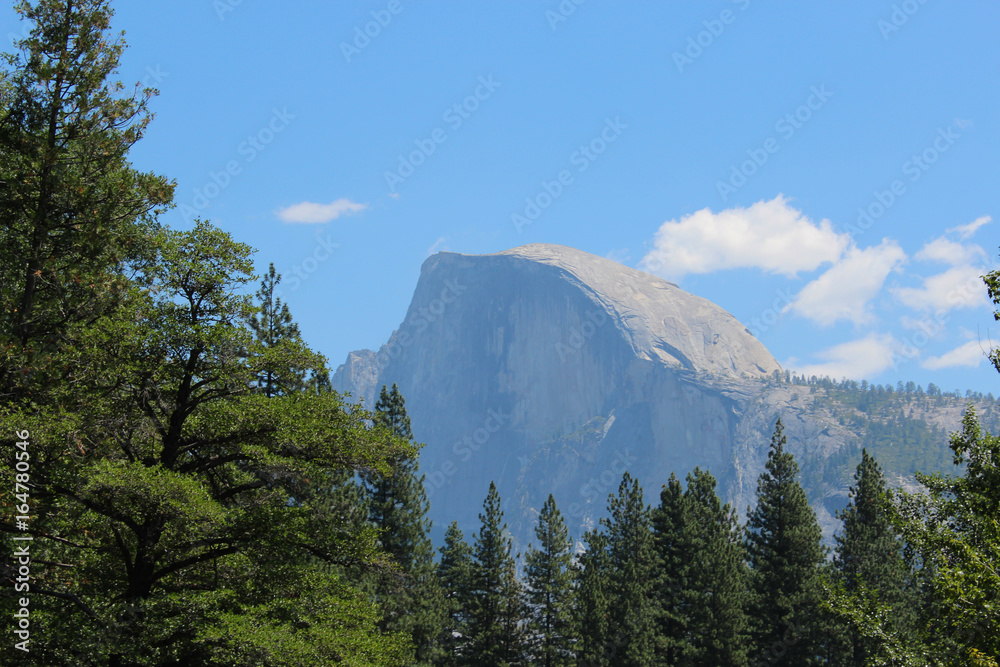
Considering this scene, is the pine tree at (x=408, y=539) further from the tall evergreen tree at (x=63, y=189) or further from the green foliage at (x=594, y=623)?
the tall evergreen tree at (x=63, y=189)

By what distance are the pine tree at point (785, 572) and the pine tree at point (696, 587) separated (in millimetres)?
1318

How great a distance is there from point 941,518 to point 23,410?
1682 cm

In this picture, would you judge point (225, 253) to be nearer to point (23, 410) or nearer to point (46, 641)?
point (23, 410)

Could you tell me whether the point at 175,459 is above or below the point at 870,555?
below

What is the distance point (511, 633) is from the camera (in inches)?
2046

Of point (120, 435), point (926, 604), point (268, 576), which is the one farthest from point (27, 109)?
point (926, 604)

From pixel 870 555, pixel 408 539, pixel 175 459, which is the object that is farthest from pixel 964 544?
pixel 870 555

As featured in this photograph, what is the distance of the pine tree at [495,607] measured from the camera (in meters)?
50.7

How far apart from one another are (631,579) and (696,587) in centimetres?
392

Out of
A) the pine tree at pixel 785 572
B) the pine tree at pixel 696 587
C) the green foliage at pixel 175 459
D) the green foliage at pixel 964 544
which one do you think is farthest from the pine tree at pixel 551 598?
the green foliage at pixel 175 459

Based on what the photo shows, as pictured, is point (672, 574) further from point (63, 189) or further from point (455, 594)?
point (63, 189)

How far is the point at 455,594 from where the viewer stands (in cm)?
5822

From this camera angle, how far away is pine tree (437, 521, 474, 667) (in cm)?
5212

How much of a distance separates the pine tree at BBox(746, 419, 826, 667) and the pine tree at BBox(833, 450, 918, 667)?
1.79 metres
